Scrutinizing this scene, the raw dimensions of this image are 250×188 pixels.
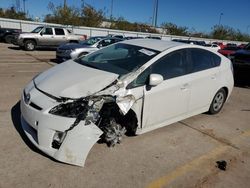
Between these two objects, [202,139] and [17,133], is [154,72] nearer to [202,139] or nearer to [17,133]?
[202,139]

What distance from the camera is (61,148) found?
129 inches

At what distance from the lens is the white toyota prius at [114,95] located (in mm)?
3312

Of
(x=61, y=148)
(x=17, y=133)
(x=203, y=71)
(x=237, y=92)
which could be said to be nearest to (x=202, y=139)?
(x=203, y=71)

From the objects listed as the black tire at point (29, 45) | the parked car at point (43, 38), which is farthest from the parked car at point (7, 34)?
the black tire at point (29, 45)

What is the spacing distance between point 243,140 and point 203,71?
1489mm

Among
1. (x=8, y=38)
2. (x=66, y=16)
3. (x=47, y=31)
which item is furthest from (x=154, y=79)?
(x=66, y=16)

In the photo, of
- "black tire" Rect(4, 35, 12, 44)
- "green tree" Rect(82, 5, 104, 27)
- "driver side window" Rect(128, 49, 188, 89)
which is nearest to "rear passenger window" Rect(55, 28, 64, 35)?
"black tire" Rect(4, 35, 12, 44)

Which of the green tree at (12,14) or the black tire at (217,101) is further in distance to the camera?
the green tree at (12,14)

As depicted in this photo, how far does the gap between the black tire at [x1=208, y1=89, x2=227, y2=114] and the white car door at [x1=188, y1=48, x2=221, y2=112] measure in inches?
9.3

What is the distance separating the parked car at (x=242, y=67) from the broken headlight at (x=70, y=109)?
8383mm

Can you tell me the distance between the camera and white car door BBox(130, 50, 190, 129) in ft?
13.3

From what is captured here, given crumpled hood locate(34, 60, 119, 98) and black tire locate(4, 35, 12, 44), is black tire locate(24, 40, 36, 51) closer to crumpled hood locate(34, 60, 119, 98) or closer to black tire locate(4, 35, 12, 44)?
black tire locate(4, 35, 12, 44)

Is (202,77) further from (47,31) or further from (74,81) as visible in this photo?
(47,31)

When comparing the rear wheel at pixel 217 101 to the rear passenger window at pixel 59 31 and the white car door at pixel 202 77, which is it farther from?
the rear passenger window at pixel 59 31
